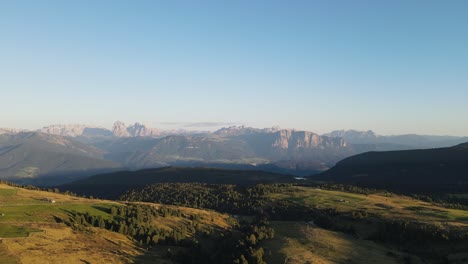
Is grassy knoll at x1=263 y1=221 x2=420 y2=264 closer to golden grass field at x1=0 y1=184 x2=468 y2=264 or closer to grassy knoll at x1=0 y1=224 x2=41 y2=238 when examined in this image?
golden grass field at x1=0 y1=184 x2=468 y2=264

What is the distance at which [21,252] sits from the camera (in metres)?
Result: 61.5


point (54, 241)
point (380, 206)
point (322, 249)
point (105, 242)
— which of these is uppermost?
point (54, 241)

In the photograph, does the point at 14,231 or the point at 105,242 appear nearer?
the point at 14,231

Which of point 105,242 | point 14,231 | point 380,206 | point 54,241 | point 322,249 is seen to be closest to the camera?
point 14,231

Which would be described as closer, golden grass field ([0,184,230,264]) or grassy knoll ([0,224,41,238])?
golden grass field ([0,184,230,264])

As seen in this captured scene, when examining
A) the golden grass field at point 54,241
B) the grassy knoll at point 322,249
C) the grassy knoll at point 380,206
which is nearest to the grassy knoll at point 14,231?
the golden grass field at point 54,241

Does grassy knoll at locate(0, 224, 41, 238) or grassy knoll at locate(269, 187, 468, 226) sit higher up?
grassy knoll at locate(0, 224, 41, 238)

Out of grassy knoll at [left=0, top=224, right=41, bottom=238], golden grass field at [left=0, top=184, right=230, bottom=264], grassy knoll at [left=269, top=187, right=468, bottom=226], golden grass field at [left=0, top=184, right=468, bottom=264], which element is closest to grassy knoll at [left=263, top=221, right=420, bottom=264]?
golden grass field at [left=0, top=184, right=468, bottom=264]

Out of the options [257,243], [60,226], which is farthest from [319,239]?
[60,226]

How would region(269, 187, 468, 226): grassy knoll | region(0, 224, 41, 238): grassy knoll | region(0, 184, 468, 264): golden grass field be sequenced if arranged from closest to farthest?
region(0, 184, 468, 264): golden grass field < region(0, 224, 41, 238): grassy knoll < region(269, 187, 468, 226): grassy knoll

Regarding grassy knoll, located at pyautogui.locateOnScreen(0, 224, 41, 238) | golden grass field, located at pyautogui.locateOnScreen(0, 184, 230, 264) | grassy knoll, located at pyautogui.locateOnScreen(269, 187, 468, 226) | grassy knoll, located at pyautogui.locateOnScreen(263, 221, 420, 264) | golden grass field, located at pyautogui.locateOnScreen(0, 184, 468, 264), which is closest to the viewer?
golden grass field, located at pyautogui.locateOnScreen(0, 184, 230, 264)

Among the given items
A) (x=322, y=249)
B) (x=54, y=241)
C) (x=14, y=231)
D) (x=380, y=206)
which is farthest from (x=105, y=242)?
(x=380, y=206)

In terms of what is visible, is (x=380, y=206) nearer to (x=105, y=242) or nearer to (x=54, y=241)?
(x=105, y=242)

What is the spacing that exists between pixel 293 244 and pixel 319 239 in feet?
28.7
